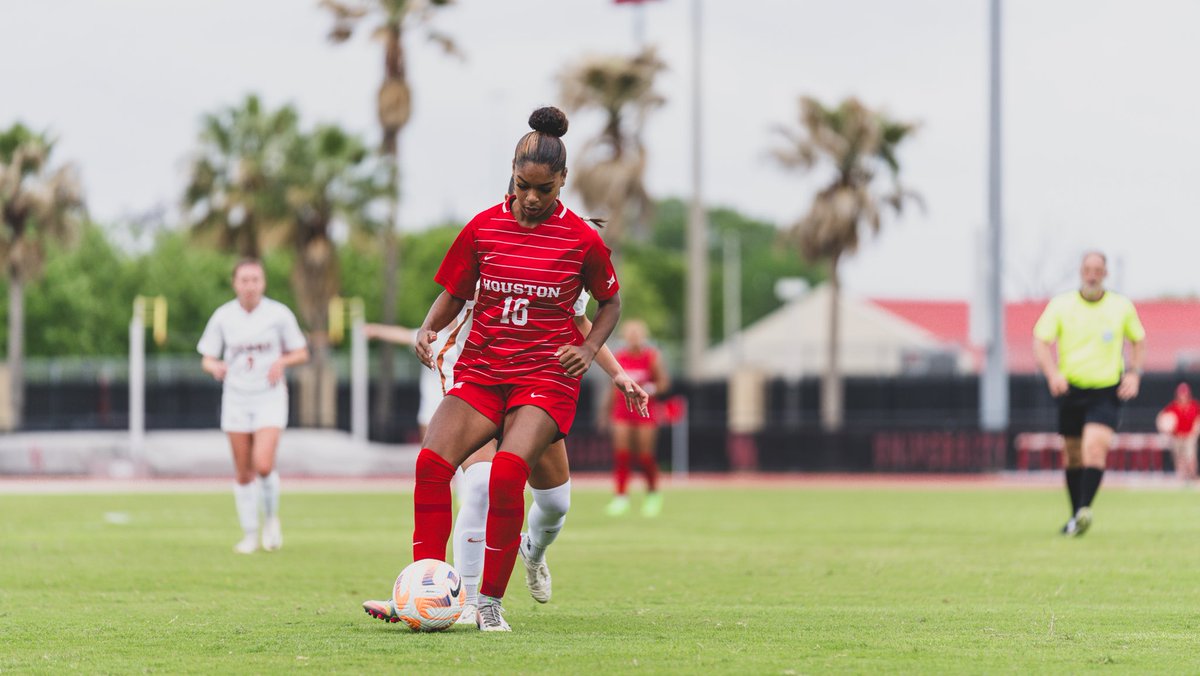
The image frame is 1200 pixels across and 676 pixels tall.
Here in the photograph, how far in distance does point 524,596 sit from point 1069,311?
6302mm

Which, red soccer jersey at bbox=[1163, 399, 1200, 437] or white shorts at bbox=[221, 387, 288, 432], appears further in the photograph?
red soccer jersey at bbox=[1163, 399, 1200, 437]

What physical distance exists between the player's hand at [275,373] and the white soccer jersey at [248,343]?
0.17ft

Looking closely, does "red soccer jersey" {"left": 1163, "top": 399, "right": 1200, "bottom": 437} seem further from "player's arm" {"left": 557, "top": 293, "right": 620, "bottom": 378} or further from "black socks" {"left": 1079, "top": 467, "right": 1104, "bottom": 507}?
"player's arm" {"left": 557, "top": 293, "right": 620, "bottom": 378}

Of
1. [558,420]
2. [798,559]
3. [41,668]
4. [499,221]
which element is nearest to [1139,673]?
[558,420]

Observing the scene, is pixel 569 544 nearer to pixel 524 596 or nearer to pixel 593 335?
pixel 524 596

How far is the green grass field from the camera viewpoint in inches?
269

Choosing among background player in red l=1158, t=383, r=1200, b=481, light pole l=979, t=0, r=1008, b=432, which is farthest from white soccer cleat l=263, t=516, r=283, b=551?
background player in red l=1158, t=383, r=1200, b=481

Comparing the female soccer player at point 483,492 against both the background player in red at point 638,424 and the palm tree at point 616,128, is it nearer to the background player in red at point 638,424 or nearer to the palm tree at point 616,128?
the background player in red at point 638,424

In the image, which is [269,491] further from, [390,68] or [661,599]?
[390,68]

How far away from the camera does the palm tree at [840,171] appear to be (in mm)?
47562

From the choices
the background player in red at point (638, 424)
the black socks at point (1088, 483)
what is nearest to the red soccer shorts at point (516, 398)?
the black socks at point (1088, 483)

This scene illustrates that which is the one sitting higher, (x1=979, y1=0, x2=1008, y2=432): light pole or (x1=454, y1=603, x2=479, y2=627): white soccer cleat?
(x1=979, y1=0, x2=1008, y2=432): light pole

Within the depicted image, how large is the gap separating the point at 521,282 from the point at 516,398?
1.52ft

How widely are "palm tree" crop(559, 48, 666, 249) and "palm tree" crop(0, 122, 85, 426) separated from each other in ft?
42.1
